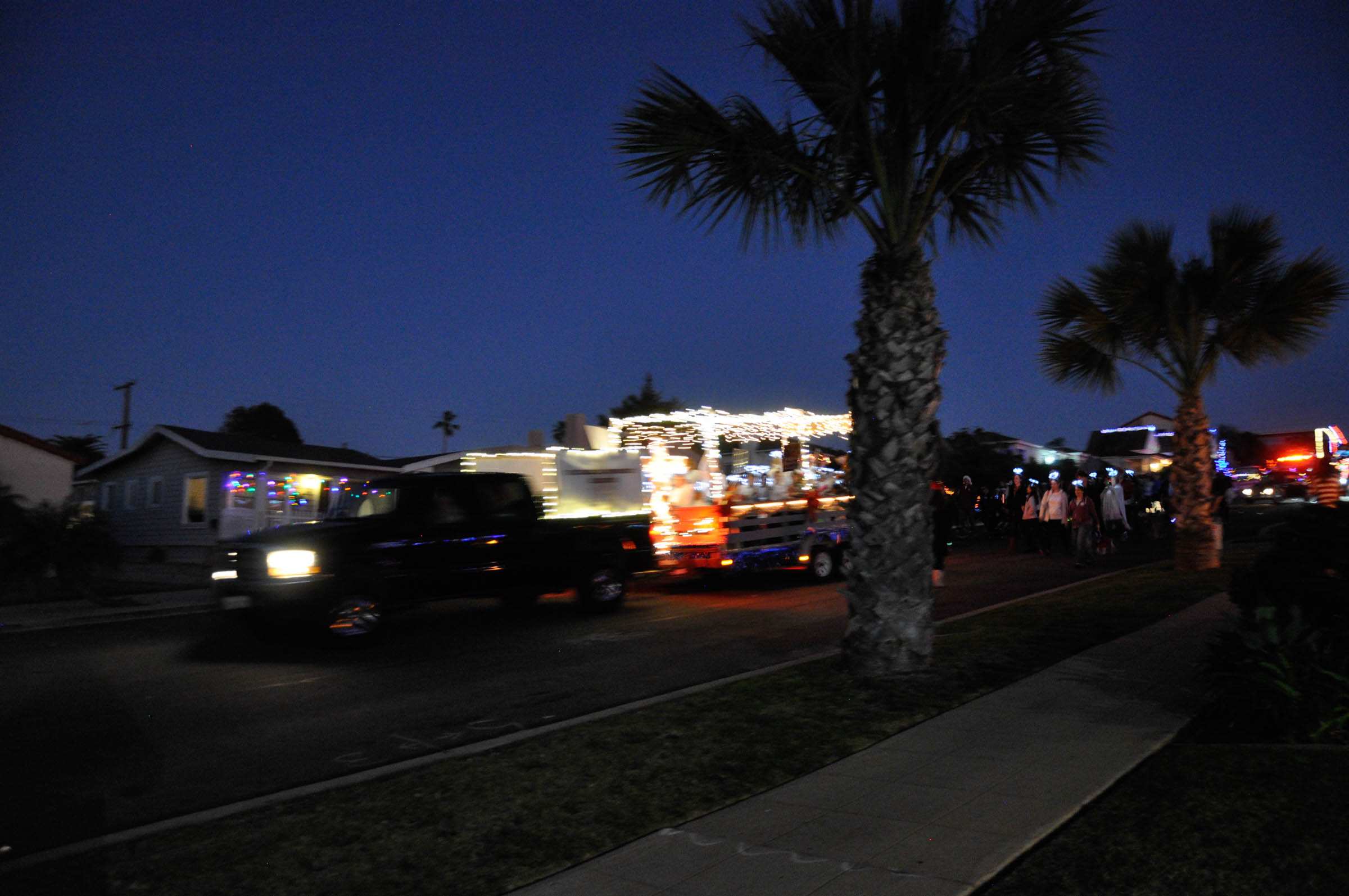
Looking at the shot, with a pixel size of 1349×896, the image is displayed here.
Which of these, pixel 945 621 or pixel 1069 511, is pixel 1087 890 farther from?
pixel 1069 511

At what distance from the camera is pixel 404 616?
13.0m

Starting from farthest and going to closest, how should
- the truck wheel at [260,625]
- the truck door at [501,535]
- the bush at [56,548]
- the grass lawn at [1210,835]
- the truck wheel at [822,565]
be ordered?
1. the truck wheel at [822,565]
2. the bush at [56,548]
3. the truck door at [501,535]
4. the truck wheel at [260,625]
5. the grass lawn at [1210,835]

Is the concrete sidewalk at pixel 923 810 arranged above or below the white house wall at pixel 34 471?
below

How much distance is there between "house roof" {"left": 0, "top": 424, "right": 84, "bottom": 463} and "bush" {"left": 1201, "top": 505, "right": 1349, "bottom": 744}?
80.2 ft

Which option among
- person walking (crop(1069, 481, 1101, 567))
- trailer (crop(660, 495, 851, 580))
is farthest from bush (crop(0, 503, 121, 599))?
person walking (crop(1069, 481, 1101, 567))

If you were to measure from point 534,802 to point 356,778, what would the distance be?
1.29m

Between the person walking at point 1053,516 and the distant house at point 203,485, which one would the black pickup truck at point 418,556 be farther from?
the distant house at point 203,485

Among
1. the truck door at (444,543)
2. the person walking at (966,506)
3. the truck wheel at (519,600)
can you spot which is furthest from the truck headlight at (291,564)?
the person walking at (966,506)

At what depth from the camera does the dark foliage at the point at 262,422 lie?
54.5 metres

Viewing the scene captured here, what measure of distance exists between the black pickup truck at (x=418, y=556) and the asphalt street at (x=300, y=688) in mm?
478

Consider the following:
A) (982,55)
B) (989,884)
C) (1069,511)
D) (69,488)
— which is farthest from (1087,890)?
(69,488)

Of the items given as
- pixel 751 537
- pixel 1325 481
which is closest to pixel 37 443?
pixel 751 537

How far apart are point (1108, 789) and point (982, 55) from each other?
5.38 metres

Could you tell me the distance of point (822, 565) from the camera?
17062 mm
